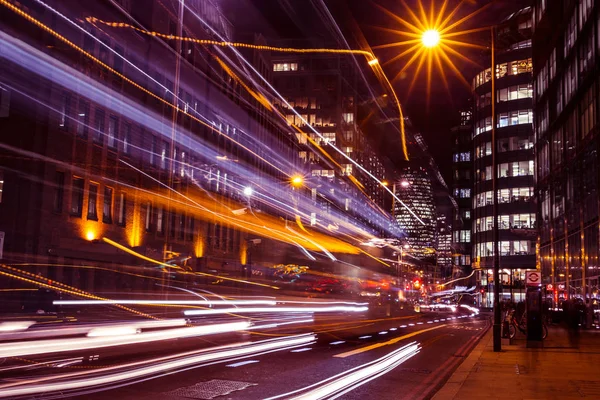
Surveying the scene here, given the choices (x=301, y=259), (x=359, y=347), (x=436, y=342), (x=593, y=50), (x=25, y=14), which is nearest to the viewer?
(x=359, y=347)

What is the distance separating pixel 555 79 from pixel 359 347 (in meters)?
31.6

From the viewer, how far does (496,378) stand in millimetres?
13016

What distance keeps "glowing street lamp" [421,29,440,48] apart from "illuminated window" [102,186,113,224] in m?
23.9

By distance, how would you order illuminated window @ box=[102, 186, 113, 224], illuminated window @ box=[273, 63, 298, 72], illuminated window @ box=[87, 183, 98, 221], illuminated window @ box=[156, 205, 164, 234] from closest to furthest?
illuminated window @ box=[87, 183, 98, 221], illuminated window @ box=[102, 186, 113, 224], illuminated window @ box=[156, 205, 164, 234], illuminated window @ box=[273, 63, 298, 72]

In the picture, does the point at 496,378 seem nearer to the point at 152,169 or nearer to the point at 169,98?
the point at 152,169

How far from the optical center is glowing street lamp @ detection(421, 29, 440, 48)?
69.4 ft

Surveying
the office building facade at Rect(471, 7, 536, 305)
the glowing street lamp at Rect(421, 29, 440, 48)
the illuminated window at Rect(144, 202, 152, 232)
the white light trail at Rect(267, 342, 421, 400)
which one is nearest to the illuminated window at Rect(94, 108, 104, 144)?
the illuminated window at Rect(144, 202, 152, 232)

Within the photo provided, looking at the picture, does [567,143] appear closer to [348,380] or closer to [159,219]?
[159,219]

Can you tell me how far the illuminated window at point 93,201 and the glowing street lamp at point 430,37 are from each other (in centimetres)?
2304

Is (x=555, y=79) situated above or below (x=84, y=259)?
above

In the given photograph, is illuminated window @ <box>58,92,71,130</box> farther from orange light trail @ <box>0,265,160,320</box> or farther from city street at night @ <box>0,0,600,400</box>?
orange light trail @ <box>0,265,160,320</box>

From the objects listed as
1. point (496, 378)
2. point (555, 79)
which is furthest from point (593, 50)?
point (496, 378)

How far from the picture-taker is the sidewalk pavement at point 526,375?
11.0 metres

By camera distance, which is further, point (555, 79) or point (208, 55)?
point (208, 55)
